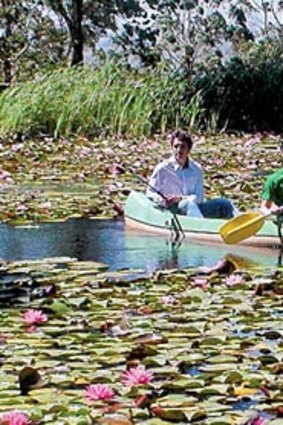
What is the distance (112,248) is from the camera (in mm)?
10266

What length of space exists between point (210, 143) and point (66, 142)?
2.47 m

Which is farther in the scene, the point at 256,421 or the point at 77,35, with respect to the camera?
the point at 77,35

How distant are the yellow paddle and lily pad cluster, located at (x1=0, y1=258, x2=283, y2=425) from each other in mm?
1328

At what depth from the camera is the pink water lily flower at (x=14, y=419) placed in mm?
4543

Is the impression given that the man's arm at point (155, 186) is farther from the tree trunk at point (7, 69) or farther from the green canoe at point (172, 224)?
the tree trunk at point (7, 69)

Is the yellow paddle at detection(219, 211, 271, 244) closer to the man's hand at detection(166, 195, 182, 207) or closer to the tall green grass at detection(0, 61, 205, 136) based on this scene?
the man's hand at detection(166, 195, 182, 207)

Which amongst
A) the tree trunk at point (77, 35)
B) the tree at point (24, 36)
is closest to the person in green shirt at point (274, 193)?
the tree trunk at point (77, 35)

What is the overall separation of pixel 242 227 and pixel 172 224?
1.24 meters

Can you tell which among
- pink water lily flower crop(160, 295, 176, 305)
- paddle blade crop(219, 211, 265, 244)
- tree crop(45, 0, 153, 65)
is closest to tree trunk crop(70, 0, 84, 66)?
tree crop(45, 0, 153, 65)

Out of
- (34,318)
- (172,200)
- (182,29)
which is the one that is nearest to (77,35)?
(182,29)

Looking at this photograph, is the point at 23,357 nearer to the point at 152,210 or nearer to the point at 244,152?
the point at 152,210

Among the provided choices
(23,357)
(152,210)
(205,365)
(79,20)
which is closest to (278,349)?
(205,365)

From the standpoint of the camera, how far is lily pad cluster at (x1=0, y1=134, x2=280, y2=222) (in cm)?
1302

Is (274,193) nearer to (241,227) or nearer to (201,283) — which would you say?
(241,227)
